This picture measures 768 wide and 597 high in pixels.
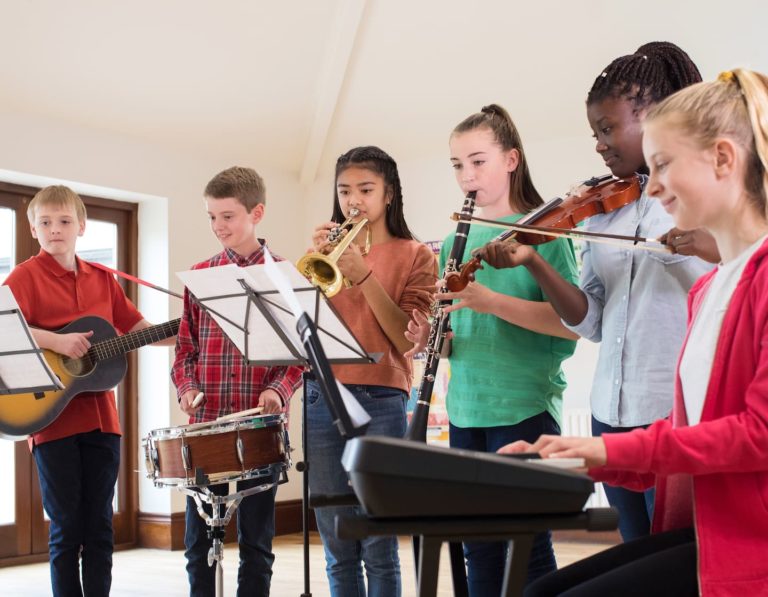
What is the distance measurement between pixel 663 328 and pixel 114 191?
13.2ft

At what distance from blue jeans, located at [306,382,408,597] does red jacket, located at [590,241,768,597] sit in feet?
3.70

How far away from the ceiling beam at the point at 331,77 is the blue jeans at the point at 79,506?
283 cm

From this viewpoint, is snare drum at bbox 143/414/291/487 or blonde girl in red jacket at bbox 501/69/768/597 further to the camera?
snare drum at bbox 143/414/291/487

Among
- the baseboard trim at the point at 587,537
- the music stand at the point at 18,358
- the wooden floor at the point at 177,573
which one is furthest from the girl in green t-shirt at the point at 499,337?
the baseboard trim at the point at 587,537

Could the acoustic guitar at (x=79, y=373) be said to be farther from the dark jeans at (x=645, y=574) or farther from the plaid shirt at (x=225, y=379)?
the dark jeans at (x=645, y=574)

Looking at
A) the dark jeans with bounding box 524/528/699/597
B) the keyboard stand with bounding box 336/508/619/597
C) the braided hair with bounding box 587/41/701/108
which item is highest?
the braided hair with bounding box 587/41/701/108

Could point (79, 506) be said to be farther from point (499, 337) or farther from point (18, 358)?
point (499, 337)

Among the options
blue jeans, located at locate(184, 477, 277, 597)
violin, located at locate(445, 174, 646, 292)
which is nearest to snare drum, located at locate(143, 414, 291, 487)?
blue jeans, located at locate(184, 477, 277, 597)

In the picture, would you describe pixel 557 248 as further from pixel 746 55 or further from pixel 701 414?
pixel 746 55

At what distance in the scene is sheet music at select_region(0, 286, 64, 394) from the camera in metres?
2.54

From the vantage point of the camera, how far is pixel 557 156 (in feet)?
17.4

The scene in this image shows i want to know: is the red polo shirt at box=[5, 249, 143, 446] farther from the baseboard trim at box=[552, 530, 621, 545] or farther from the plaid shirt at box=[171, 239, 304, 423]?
the baseboard trim at box=[552, 530, 621, 545]

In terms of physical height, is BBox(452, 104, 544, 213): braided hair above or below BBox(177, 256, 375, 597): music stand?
above

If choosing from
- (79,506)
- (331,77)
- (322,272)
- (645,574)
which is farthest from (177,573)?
(645,574)
